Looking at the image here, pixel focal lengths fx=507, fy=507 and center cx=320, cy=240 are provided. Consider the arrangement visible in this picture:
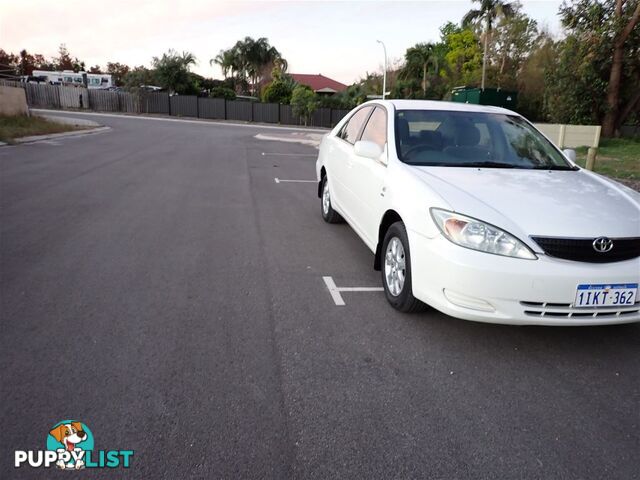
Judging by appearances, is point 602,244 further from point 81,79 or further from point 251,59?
point 251,59

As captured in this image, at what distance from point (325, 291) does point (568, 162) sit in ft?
8.56

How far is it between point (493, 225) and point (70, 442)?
272 centimetres

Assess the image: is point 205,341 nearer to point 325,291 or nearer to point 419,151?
point 325,291

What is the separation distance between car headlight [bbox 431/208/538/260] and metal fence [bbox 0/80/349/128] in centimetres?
4166

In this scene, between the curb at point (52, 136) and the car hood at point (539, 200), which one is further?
the curb at point (52, 136)

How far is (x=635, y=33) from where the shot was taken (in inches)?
907

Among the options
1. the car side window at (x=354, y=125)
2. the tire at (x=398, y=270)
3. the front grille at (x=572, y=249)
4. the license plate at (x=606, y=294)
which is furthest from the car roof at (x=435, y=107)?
the license plate at (x=606, y=294)

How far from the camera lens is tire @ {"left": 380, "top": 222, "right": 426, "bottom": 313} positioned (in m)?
3.87

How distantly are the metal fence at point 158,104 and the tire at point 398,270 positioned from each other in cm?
4088

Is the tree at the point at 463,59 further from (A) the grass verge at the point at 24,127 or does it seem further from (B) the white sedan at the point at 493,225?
(B) the white sedan at the point at 493,225

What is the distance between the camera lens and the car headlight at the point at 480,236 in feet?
10.6

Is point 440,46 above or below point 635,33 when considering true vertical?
above

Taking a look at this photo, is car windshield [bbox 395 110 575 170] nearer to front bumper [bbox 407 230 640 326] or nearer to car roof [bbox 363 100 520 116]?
car roof [bbox 363 100 520 116]

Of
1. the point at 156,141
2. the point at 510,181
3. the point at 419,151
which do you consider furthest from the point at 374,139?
the point at 156,141
